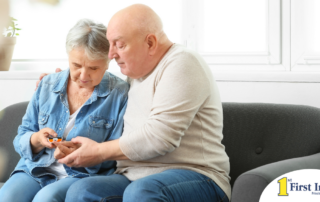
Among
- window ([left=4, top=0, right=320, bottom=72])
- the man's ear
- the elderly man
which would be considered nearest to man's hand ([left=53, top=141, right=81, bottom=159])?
the elderly man

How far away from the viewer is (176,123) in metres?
1.20

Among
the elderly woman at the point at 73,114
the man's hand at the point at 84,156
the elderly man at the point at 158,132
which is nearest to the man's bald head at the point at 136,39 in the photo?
the elderly man at the point at 158,132

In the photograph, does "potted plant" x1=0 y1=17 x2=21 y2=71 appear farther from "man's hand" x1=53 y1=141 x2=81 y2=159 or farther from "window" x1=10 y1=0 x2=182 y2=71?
"window" x1=10 y1=0 x2=182 y2=71

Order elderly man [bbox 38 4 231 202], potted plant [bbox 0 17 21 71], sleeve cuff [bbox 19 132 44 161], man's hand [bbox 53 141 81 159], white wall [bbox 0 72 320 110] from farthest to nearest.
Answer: white wall [bbox 0 72 320 110] → sleeve cuff [bbox 19 132 44 161] → man's hand [bbox 53 141 81 159] → elderly man [bbox 38 4 231 202] → potted plant [bbox 0 17 21 71]

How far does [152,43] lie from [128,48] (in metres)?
0.10

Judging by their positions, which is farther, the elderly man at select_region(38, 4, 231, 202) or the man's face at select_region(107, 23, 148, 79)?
the man's face at select_region(107, 23, 148, 79)

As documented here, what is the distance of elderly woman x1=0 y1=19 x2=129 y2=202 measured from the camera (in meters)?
1.41

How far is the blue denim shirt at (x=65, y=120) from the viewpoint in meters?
1.44

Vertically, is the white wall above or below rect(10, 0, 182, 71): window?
below

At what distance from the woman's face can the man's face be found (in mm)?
97

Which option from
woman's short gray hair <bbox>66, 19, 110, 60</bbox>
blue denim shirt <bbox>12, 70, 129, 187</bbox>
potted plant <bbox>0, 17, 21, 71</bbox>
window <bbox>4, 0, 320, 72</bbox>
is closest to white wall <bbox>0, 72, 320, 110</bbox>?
window <bbox>4, 0, 320, 72</bbox>

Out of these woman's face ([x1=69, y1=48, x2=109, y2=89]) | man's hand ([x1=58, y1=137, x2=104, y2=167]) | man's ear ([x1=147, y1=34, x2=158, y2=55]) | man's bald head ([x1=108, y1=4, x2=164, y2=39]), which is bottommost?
man's hand ([x1=58, y1=137, x2=104, y2=167])

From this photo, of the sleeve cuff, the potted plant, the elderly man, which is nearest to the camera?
the potted plant

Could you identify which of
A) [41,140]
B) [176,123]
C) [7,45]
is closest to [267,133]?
[176,123]
